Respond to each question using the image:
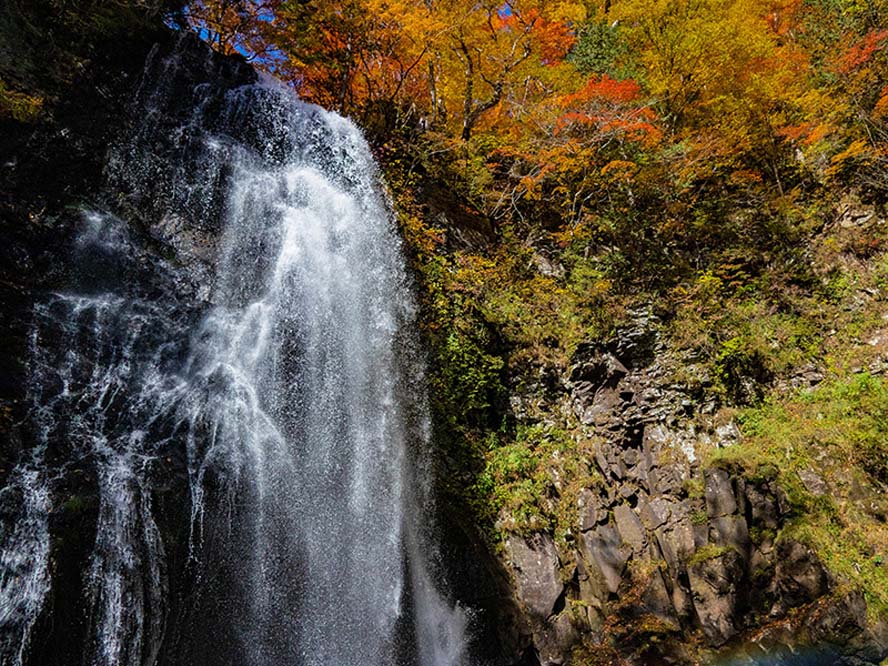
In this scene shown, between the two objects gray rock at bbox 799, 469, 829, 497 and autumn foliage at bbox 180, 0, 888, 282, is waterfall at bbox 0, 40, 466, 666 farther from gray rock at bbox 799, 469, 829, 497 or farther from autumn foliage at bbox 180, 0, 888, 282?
gray rock at bbox 799, 469, 829, 497

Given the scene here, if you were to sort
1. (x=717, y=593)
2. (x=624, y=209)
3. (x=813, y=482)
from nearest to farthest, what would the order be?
1. (x=717, y=593)
2. (x=813, y=482)
3. (x=624, y=209)

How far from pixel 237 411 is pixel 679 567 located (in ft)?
25.4

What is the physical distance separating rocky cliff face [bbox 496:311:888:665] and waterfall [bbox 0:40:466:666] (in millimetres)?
2070

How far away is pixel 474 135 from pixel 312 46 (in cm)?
512

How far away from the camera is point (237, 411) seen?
7.96 m

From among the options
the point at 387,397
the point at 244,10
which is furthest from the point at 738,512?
the point at 244,10

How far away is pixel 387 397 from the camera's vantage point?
951 cm

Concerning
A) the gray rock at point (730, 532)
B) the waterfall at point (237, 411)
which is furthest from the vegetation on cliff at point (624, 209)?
the waterfall at point (237, 411)

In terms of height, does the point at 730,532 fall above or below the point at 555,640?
above

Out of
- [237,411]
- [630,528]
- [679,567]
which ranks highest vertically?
[237,411]

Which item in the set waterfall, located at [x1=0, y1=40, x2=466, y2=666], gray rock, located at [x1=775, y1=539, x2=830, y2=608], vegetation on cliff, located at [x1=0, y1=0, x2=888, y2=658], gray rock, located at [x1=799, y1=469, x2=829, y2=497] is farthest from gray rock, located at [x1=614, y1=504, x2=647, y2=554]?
waterfall, located at [x1=0, y1=40, x2=466, y2=666]

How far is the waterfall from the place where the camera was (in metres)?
6.46

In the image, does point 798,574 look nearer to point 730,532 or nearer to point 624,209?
point 730,532

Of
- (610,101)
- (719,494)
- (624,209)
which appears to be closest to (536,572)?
(719,494)
